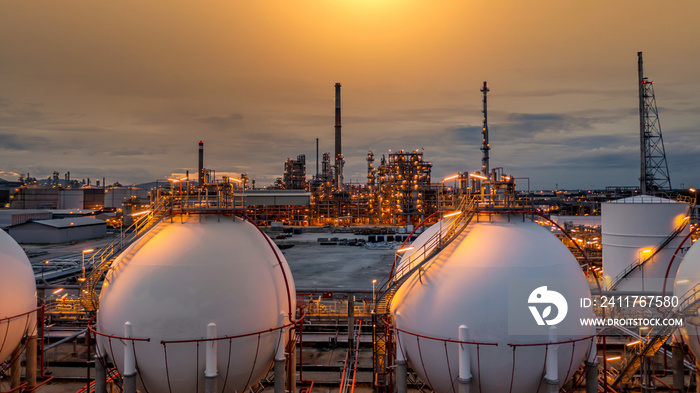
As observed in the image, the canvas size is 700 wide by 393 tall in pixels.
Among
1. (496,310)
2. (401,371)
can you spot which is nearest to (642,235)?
(496,310)

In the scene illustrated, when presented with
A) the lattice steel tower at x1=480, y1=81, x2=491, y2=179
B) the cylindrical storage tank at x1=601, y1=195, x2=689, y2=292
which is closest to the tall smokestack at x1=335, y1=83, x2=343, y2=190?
the lattice steel tower at x1=480, y1=81, x2=491, y2=179

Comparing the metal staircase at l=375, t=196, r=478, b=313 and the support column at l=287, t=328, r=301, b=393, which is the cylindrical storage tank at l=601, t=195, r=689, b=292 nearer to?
the metal staircase at l=375, t=196, r=478, b=313

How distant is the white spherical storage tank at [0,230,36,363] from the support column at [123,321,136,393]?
5187mm

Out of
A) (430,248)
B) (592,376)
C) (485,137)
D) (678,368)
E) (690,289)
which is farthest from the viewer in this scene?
(485,137)

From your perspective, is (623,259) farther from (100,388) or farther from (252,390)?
(100,388)

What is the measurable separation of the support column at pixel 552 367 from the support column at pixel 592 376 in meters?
2.10

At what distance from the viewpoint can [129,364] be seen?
10.7 m

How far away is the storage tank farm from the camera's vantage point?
1012cm

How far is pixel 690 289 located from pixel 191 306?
14.8 m

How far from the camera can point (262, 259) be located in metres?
12.2

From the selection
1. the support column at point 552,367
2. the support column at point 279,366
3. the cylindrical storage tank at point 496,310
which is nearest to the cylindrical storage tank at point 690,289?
the cylindrical storage tank at point 496,310

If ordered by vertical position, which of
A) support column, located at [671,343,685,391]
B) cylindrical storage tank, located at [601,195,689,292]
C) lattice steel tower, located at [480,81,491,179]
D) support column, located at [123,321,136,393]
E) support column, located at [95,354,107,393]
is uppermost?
lattice steel tower, located at [480,81,491,179]

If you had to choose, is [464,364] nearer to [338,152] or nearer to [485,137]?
[485,137]

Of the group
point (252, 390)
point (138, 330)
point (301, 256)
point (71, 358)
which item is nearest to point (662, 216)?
point (252, 390)
